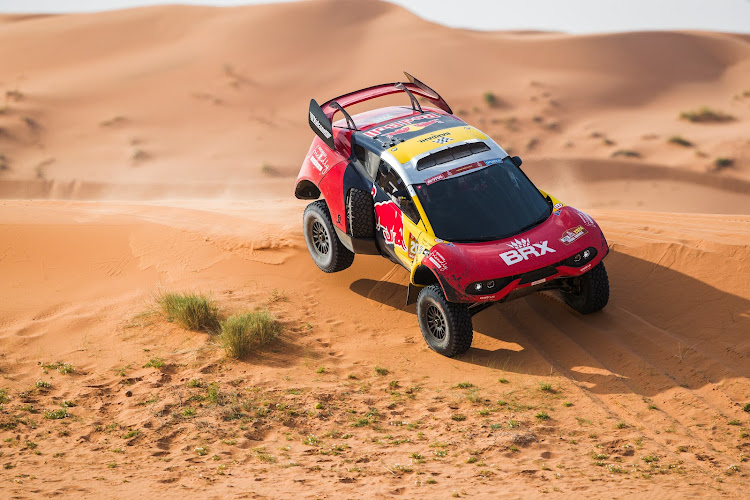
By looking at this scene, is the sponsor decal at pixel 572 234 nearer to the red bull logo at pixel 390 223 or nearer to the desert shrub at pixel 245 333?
the red bull logo at pixel 390 223

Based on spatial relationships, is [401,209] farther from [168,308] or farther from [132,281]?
[132,281]

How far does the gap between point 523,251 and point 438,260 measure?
33.7 inches

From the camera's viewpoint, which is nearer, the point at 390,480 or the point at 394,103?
the point at 390,480

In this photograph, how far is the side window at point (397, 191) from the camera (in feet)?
26.6

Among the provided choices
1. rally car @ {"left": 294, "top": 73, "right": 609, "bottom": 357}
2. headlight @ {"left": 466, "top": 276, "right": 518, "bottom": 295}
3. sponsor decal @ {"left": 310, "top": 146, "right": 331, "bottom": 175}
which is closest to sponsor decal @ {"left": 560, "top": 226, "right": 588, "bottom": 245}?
rally car @ {"left": 294, "top": 73, "right": 609, "bottom": 357}

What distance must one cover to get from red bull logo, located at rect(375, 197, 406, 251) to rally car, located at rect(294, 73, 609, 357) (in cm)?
1

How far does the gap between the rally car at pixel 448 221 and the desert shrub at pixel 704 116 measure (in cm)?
1775

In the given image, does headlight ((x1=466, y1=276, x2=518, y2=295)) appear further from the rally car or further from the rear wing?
the rear wing

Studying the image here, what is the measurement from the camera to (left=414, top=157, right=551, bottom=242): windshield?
7.91 m

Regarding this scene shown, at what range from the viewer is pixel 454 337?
25.1ft

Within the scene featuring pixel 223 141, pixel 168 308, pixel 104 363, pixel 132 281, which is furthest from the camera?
pixel 223 141

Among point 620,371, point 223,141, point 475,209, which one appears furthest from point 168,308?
point 223,141

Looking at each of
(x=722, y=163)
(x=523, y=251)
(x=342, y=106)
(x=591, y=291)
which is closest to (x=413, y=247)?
(x=523, y=251)

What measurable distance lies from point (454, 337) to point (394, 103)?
20281mm
